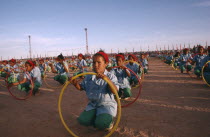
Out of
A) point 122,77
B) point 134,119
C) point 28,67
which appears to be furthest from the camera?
point 28,67

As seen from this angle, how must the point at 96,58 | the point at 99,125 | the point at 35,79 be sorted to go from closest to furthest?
1. the point at 99,125
2. the point at 96,58
3. the point at 35,79

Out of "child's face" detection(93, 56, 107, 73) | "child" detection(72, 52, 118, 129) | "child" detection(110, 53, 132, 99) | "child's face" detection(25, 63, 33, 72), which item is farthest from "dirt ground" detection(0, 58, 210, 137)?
"child's face" detection(25, 63, 33, 72)

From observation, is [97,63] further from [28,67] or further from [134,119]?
[28,67]

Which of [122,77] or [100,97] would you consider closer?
[100,97]

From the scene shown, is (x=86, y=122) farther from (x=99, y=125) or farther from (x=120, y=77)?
(x=120, y=77)

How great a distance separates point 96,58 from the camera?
11.2 feet

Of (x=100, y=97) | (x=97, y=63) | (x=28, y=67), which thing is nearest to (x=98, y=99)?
(x=100, y=97)

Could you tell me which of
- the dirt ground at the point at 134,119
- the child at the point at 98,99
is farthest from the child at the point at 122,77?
the child at the point at 98,99

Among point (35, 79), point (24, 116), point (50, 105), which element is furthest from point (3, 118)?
point (35, 79)

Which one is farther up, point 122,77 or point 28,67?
point 28,67

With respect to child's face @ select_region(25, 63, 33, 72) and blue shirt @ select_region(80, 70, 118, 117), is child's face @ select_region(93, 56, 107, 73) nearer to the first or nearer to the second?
blue shirt @ select_region(80, 70, 118, 117)

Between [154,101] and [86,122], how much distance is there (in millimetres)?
3486

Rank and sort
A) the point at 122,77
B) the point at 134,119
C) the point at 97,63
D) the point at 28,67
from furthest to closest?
the point at 28,67 → the point at 122,77 → the point at 134,119 → the point at 97,63

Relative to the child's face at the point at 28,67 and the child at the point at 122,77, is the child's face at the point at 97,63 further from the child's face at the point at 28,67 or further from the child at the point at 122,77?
the child's face at the point at 28,67
